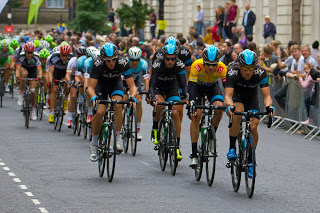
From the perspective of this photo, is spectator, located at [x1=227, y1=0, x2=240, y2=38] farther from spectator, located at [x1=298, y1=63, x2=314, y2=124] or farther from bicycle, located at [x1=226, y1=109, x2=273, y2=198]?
bicycle, located at [x1=226, y1=109, x2=273, y2=198]

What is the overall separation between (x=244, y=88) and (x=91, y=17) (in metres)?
40.8

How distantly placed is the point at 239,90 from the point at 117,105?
6.90ft

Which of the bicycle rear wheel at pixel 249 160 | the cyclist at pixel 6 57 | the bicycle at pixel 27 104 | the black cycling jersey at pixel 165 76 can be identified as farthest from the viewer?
the cyclist at pixel 6 57

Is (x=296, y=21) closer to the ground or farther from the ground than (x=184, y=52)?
farther from the ground

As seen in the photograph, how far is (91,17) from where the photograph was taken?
52625mm

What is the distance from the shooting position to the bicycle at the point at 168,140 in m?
13.6

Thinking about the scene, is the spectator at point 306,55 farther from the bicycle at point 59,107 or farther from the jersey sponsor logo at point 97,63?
the jersey sponsor logo at point 97,63

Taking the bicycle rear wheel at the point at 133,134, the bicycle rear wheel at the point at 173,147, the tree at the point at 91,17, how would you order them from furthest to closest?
the tree at the point at 91,17 → the bicycle rear wheel at the point at 133,134 → the bicycle rear wheel at the point at 173,147

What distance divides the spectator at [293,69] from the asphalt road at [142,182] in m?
2.04

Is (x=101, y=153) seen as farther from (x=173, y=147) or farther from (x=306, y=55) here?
(x=306, y=55)

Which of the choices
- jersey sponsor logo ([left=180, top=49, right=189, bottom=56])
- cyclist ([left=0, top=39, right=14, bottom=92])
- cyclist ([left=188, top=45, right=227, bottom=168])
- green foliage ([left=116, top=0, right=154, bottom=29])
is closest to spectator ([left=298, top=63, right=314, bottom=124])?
jersey sponsor logo ([left=180, top=49, right=189, bottom=56])

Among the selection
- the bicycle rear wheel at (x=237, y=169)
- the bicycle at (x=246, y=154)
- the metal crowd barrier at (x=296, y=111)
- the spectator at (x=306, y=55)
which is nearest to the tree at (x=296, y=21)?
the metal crowd barrier at (x=296, y=111)

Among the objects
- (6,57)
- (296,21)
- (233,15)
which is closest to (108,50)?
(296,21)

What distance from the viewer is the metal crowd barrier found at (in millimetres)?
18797
